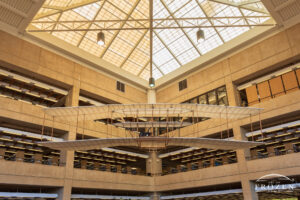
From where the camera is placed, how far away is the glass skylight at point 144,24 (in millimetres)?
24250

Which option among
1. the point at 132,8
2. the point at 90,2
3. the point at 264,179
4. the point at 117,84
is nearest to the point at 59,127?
the point at 117,84

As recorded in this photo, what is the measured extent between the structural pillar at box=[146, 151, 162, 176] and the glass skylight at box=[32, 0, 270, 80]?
33.8 ft

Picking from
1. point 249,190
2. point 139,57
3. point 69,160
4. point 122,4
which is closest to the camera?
point 249,190

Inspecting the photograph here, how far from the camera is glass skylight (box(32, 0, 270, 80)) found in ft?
79.6

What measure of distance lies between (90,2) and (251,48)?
15469mm

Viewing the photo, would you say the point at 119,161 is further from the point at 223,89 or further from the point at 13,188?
the point at 223,89

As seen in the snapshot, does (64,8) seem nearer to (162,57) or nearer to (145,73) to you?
(162,57)

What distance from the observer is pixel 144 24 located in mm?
26875

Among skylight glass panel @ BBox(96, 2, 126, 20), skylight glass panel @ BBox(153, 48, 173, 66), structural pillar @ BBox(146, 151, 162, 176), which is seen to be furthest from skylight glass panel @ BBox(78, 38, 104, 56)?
structural pillar @ BBox(146, 151, 162, 176)

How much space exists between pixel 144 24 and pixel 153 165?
15.4 meters

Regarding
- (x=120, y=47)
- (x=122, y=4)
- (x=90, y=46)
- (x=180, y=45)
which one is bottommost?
(x=90, y=46)

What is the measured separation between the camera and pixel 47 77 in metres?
24.3

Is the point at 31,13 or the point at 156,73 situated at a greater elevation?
the point at 156,73

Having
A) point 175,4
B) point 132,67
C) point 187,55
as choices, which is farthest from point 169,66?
point 175,4
